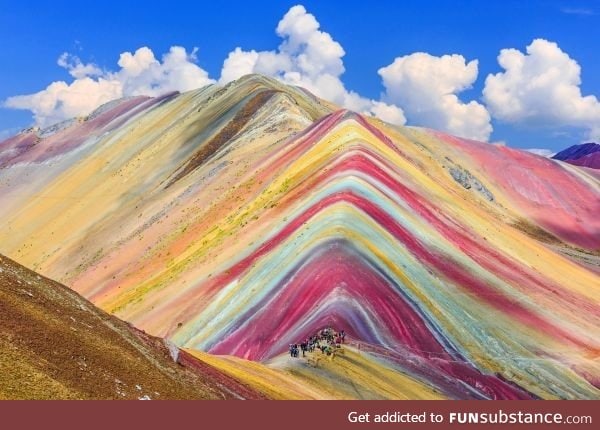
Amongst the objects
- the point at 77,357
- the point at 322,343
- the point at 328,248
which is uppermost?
the point at 328,248

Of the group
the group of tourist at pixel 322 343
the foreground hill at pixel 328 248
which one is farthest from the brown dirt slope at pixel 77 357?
the foreground hill at pixel 328 248

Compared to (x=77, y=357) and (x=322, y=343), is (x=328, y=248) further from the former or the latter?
(x=77, y=357)

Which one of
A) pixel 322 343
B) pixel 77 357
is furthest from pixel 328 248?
pixel 77 357

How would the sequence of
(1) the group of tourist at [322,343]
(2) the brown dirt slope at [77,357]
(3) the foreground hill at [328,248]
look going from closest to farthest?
(2) the brown dirt slope at [77,357], (1) the group of tourist at [322,343], (3) the foreground hill at [328,248]

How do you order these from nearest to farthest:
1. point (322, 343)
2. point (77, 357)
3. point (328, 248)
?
point (77, 357), point (322, 343), point (328, 248)

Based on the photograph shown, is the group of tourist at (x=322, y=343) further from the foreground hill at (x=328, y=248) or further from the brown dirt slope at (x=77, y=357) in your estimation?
the brown dirt slope at (x=77, y=357)
